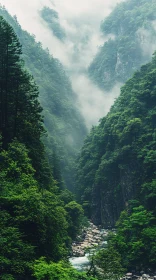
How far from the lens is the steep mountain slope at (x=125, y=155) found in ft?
189

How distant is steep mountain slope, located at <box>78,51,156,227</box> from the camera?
57.5 m

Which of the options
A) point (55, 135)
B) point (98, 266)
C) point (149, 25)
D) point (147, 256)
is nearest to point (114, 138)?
point (147, 256)

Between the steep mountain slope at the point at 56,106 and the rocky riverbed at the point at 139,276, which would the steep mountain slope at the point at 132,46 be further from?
the rocky riverbed at the point at 139,276

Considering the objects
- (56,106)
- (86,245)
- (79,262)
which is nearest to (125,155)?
(86,245)

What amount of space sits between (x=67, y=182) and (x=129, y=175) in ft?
139

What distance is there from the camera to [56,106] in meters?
146

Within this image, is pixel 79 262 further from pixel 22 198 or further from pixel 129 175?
pixel 129 175

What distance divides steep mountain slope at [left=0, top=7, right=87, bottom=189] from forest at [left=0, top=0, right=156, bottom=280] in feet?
2.58

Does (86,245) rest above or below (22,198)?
above

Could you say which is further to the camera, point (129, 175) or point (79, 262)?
Result: point (129, 175)

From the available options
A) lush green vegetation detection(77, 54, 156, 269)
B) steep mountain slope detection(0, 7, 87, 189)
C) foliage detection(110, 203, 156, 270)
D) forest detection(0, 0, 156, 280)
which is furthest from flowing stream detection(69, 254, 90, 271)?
steep mountain slope detection(0, 7, 87, 189)

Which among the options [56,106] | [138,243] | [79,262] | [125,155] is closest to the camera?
[138,243]

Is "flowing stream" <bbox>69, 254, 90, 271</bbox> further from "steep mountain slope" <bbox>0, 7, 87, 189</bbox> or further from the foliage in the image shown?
"steep mountain slope" <bbox>0, 7, 87, 189</bbox>

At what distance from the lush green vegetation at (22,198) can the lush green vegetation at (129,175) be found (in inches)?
370
